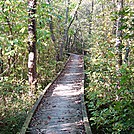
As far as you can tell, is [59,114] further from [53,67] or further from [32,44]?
[53,67]

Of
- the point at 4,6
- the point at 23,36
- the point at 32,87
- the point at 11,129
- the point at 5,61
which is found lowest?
the point at 11,129

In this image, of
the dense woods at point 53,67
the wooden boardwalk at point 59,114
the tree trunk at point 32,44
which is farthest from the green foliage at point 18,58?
the wooden boardwalk at point 59,114

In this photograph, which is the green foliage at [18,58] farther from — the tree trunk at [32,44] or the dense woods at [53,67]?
the tree trunk at [32,44]

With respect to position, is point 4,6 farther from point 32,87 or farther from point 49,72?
point 49,72

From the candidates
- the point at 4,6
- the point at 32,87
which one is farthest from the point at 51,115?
the point at 4,6

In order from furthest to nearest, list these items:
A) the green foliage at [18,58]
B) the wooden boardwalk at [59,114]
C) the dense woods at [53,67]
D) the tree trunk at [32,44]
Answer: the tree trunk at [32,44] → the green foliage at [18,58] → the wooden boardwalk at [59,114] → the dense woods at [53,67]

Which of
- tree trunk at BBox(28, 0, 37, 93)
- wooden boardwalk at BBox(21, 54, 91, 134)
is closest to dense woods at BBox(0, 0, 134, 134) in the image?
tree trunk at BBox(28, 0, 37, 93)

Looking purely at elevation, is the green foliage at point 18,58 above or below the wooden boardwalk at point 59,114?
above

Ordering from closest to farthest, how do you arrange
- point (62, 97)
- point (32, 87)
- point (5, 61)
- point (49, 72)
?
point (62, 97) < point (32, 87) < point (5, 61) < point (49, 72)

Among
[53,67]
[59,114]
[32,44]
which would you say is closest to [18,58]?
[32,44]

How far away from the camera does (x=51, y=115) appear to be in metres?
7.13

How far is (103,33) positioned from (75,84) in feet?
11.3

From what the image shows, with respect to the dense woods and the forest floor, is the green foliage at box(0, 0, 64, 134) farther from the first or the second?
the forest floor

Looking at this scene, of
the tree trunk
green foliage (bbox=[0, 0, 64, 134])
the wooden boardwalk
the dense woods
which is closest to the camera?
the dense woods
